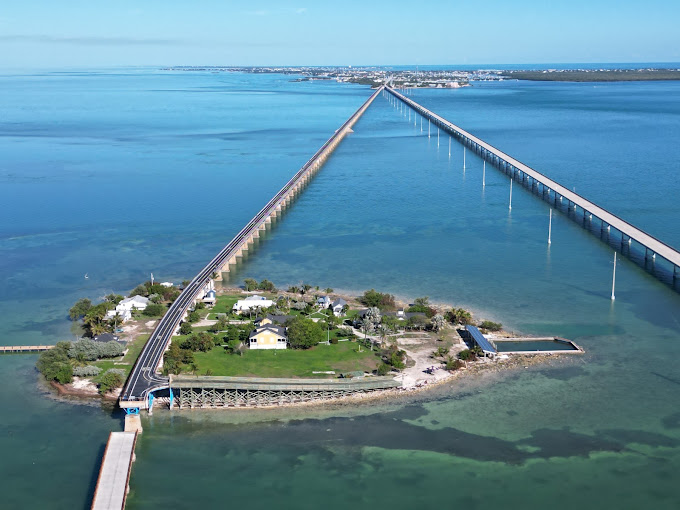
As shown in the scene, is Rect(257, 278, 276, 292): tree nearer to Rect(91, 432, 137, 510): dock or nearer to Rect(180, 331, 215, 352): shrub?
Rect(180, 331, 215, 352): shrub

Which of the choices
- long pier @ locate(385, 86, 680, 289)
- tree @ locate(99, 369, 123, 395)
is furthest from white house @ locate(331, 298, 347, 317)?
long pier @ locate(385, 86, 680, 289)

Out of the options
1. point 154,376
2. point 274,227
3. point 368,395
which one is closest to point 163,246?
point 274,227

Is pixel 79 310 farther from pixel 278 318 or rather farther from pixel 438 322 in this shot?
pixel 438 322

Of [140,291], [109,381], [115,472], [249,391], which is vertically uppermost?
[140,291]

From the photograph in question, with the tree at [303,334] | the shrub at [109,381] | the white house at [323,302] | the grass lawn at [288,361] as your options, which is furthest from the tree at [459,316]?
the shrub at [109,381]

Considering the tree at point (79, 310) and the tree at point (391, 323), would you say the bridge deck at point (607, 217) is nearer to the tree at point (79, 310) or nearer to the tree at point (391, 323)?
the tree at point (391, 323)

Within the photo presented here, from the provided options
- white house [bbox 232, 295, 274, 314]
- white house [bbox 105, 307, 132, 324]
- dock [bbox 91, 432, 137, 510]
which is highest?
white house [bbox 232, 295, 274, 314]

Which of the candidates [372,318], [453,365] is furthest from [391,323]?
[453,365]
